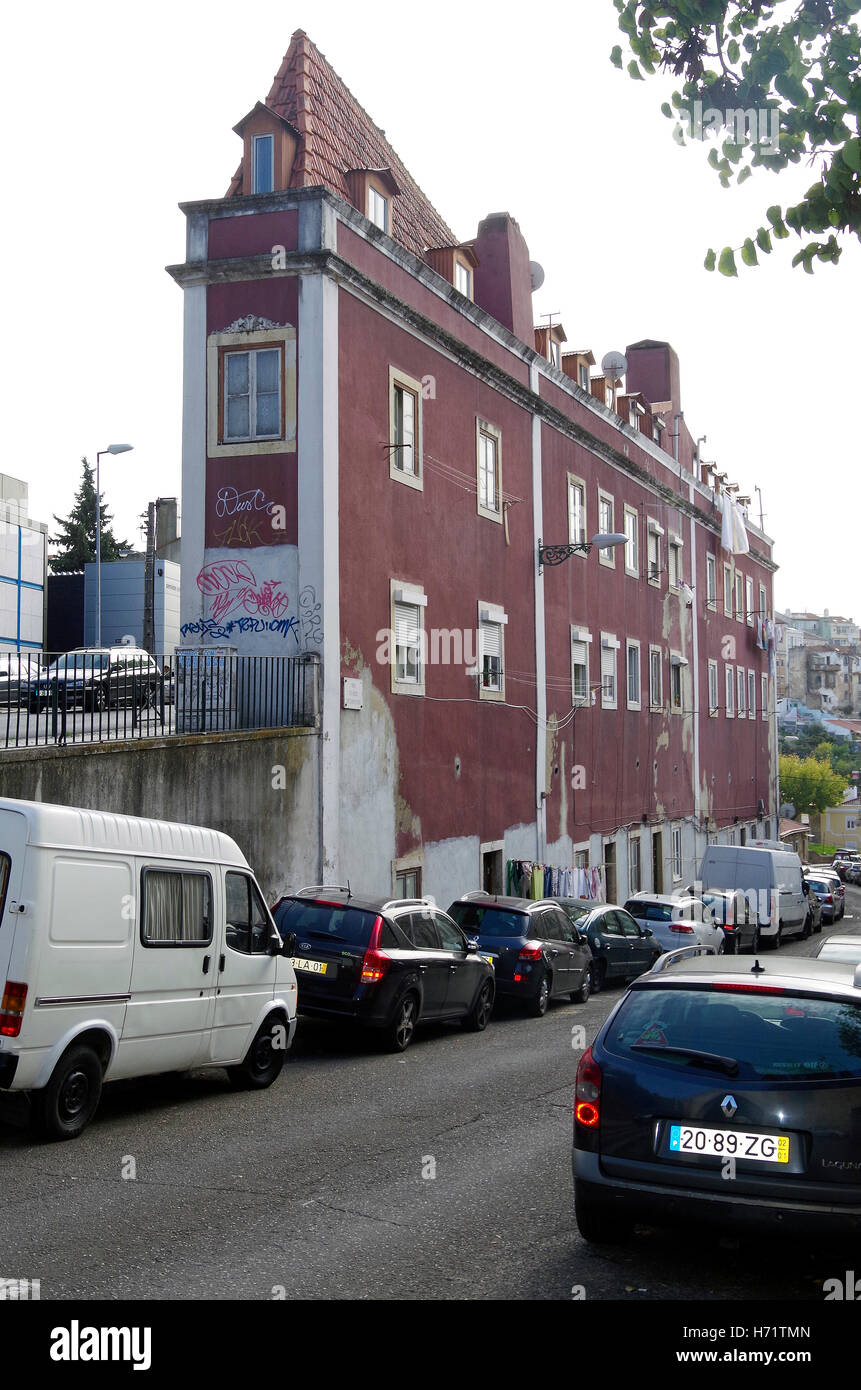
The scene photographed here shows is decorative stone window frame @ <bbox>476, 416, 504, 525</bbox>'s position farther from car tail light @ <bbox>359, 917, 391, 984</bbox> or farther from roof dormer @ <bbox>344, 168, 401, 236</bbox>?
car tail light @ <bbox>359, 917, 391, 984</bbox>

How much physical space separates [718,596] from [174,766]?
35133mm

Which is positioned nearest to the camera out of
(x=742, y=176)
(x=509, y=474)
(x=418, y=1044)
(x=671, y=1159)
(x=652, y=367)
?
(x=671, y=1159)

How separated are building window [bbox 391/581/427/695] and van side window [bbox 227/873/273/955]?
34.2ft

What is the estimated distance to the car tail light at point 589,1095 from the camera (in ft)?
20.2

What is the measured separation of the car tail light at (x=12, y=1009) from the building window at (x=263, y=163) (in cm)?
1642

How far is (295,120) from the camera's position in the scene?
72.5 feet

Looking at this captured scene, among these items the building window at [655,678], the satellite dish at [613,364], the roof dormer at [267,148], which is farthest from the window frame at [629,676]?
the roof dormer at [267,148]

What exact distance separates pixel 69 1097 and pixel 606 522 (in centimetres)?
2717

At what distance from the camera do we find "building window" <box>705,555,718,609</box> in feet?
151

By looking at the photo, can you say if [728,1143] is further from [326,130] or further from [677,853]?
[677,853]

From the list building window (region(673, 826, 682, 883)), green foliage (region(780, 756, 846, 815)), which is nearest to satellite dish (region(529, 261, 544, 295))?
building window (region(673, 826, 682, 883))
